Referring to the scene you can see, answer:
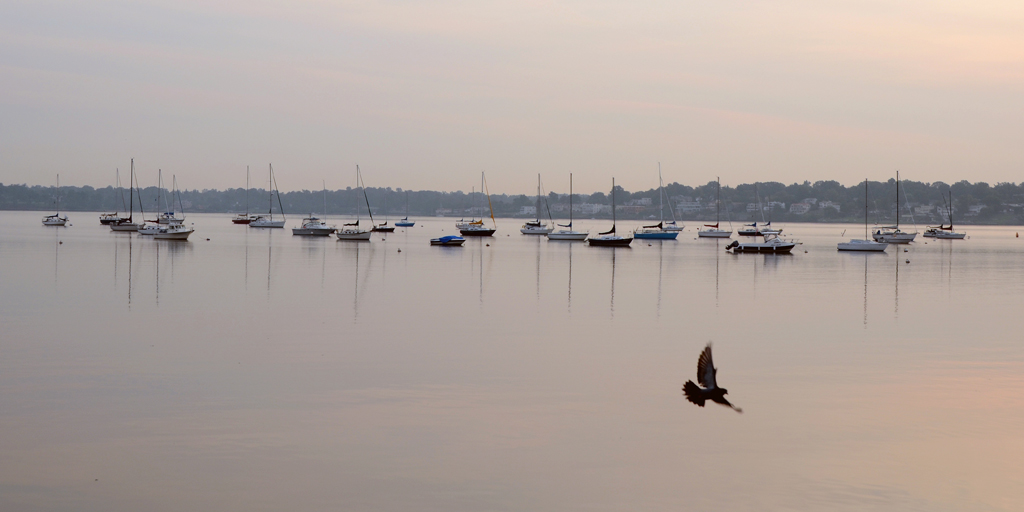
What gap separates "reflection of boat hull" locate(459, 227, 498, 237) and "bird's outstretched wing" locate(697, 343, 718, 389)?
11218 cm

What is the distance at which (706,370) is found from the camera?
1566cm

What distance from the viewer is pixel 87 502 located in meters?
11.0

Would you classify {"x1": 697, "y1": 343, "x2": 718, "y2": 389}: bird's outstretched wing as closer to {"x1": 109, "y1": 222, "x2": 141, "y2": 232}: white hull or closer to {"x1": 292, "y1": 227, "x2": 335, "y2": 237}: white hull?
{"x1": 292, "y1": 227, "x2": 335, "y2": 237}: white hull

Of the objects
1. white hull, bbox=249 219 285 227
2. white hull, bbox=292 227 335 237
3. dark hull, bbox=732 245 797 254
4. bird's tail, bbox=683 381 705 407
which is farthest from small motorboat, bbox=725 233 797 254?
white hull, bbox=249 219 285 227

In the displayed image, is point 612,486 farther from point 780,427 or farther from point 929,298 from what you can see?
point 929,298

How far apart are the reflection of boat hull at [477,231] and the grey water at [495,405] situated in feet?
311

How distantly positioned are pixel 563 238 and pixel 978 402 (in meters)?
100

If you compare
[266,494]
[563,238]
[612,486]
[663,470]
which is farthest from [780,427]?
[563,238]

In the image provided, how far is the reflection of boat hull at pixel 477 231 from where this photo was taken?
434ft

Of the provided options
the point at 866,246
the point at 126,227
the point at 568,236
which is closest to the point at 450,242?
the point at 568,236

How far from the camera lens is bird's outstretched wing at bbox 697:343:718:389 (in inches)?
557

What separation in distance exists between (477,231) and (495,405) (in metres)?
117

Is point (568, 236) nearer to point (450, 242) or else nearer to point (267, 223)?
point (450, 242)

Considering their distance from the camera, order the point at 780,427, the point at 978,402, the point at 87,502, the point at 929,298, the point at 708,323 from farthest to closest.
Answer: the point at 929,298 → the point at 708,323 → the point at 978,402 → the point at 780,427 → the point at 87,502
